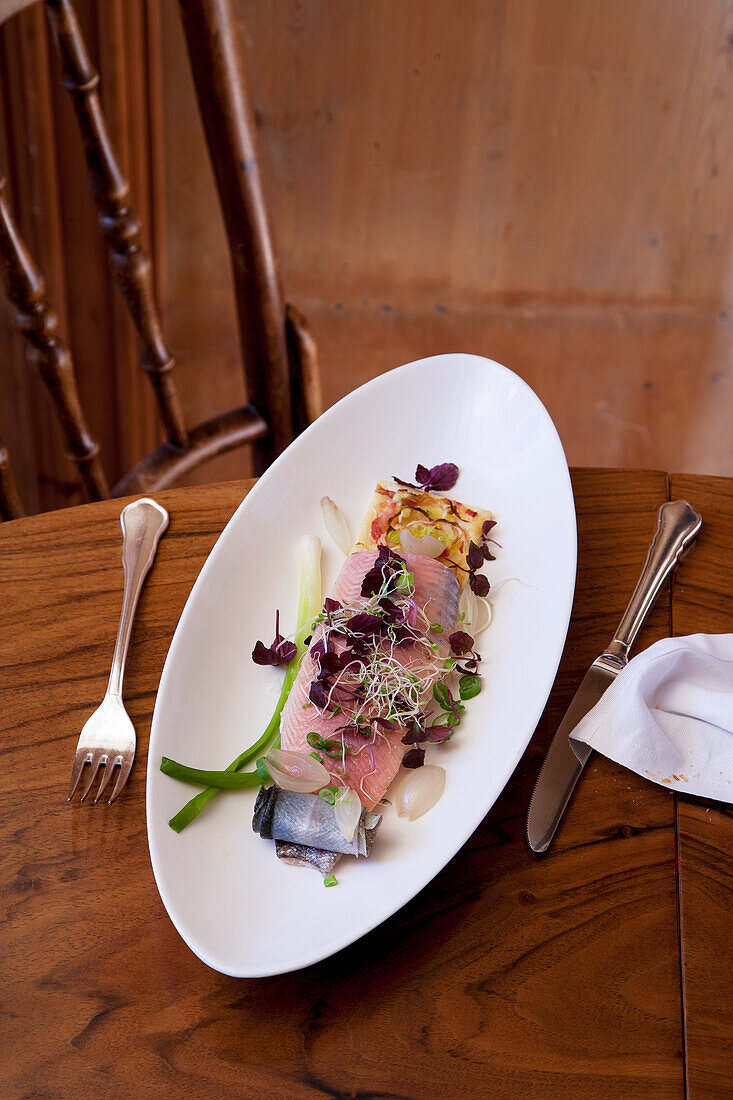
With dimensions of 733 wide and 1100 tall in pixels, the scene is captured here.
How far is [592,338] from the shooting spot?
2.41 metres

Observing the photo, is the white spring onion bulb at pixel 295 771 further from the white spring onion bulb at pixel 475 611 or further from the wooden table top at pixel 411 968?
the white spring onion bulb at pixel 475 611

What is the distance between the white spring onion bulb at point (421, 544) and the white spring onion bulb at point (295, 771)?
0.29 meters

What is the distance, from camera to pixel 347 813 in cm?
71

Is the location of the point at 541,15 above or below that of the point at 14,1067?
above

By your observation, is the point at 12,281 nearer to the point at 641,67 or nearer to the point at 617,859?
the point at 617,859

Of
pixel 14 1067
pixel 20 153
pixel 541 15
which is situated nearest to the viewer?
pixel 14 1067

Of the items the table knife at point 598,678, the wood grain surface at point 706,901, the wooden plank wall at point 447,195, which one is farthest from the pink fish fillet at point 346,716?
the wooden plank wall at point 447,195

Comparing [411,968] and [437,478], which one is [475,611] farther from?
[411,968]

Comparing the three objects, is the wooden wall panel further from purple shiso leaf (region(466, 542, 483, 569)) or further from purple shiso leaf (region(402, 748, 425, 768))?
purple shiso leaf (region(402, 748, 425, 768))

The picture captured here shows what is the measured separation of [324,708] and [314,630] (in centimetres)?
10

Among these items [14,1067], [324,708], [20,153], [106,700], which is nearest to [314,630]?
[324,708]

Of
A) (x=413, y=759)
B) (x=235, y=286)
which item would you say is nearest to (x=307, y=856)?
(x=413, y=759)

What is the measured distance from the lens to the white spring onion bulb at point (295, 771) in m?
0.74

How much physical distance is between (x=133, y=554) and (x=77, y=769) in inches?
10.5
